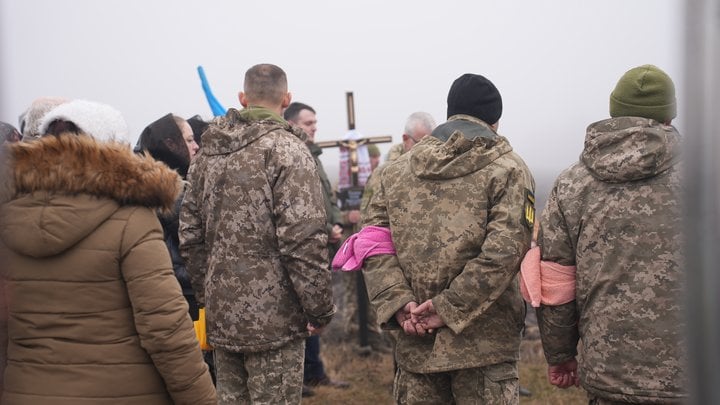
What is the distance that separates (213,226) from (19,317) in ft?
3.87

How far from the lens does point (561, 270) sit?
3137mm

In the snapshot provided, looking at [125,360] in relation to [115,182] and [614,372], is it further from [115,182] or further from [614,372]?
[614,372]

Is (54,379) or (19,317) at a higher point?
(19,317)

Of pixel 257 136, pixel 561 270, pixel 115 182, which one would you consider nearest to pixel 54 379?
pixel 115 182

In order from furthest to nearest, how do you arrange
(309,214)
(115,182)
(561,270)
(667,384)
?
(309,214) < (561,270) < (667,384) < (115,182)

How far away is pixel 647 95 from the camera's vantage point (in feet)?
9.83

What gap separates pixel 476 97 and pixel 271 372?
1522 mm

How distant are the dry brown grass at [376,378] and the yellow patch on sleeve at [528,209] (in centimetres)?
291

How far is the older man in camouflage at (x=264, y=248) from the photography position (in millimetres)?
3570

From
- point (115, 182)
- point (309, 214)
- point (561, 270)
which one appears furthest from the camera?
point (309, 214)

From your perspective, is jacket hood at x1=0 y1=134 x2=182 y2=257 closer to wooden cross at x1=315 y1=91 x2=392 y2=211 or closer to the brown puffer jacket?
the brown puffer jacket

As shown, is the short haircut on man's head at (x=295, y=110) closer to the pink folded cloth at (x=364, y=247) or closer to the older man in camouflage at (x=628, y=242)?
the pink folded cloth at (x=364, y=247)

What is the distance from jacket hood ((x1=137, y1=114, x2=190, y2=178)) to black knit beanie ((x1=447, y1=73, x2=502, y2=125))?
150 cm

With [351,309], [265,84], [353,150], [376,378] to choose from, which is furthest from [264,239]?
[351,309]
